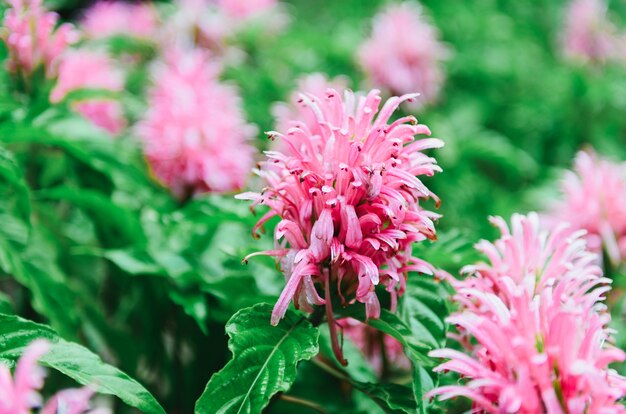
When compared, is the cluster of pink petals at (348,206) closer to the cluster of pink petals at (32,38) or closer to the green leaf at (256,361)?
the green leaf at (256,361)

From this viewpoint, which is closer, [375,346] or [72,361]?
[72,361]

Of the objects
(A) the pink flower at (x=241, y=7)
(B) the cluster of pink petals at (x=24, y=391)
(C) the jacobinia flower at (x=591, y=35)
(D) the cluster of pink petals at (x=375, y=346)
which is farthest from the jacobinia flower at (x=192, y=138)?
(C) the jacobinia flower at (x=591, y=35)

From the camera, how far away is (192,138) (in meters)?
1.38

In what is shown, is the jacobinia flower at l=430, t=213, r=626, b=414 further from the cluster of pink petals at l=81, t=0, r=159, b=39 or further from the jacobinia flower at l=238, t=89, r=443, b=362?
the cluster of pink petals at l=81, t=0, r=159, b=39

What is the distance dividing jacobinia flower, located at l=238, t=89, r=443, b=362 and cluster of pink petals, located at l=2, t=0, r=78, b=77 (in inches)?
26.6

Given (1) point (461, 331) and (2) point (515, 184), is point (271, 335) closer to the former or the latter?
(1) point (461, 331)

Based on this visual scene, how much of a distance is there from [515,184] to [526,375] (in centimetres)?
181

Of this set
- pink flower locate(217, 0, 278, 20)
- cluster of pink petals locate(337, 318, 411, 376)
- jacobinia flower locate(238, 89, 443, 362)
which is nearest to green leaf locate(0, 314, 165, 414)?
jacobinia flower locate(238, 89, 443, 362)

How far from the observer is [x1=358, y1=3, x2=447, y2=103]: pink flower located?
1.93 metres

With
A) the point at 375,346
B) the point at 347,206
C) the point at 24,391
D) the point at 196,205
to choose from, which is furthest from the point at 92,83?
the point at 24,391

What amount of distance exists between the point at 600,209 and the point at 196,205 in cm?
80

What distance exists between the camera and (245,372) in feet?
2.35

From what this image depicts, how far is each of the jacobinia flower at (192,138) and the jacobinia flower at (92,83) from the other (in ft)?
0.42

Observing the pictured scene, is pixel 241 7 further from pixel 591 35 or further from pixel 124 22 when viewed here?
pixel 591 35
